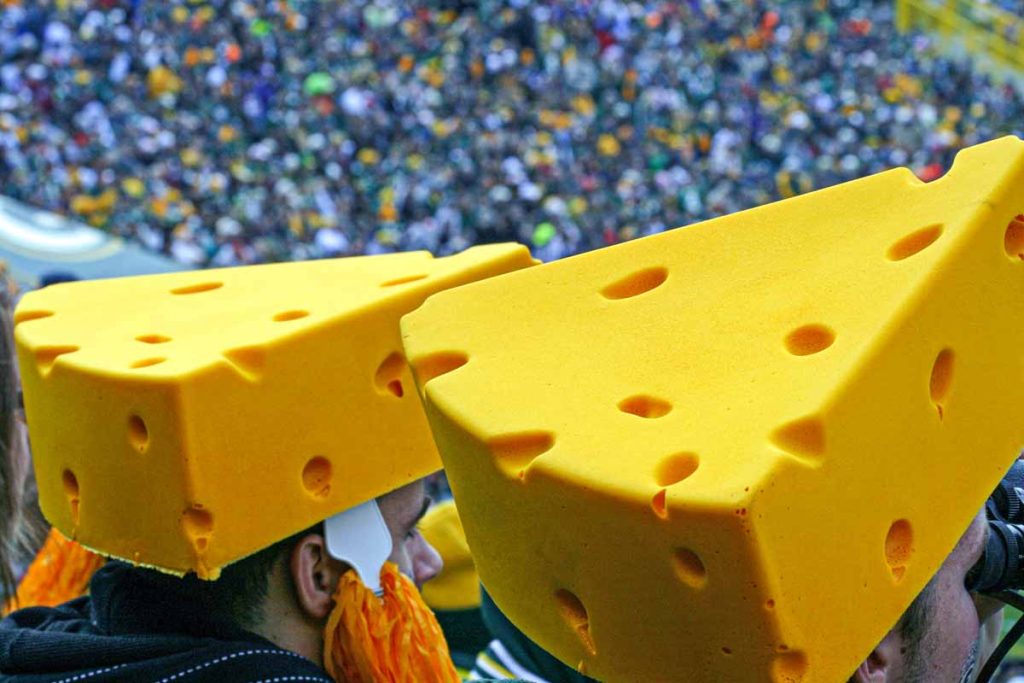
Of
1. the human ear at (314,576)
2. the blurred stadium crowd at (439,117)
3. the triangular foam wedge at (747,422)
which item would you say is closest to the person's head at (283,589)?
the human ear at (314,576)

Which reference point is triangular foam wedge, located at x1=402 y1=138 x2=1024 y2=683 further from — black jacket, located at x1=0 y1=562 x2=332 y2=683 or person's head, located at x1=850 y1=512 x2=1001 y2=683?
black jacket, located at x1=0 y1=562 x2=332 y2=683

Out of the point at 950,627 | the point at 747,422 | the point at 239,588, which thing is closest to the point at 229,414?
the point at 239,588

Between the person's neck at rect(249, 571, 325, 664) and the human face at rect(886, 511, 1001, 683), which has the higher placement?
the human face at rect(886, 511, 1001, 683)

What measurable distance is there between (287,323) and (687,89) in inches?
499

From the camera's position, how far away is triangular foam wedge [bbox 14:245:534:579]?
1.56 m

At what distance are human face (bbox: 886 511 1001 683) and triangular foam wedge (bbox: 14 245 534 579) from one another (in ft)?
2.11

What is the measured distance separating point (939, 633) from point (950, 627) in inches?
0.7

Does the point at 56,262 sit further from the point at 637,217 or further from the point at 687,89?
the point at 687,89

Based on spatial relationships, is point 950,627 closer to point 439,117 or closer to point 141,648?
point 141,648

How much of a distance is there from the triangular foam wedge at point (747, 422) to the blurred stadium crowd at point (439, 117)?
9.29m

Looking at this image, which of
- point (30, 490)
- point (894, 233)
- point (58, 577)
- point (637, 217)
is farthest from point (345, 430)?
point (637, 217)

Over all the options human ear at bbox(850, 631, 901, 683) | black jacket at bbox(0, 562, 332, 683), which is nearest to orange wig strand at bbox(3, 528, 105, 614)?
black jacket at bbox(0, 562, 332, 683)

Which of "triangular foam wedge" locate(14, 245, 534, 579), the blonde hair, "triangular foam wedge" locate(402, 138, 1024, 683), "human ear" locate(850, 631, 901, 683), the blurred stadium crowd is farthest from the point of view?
the blurred stadium crowd

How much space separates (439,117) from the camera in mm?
12898
